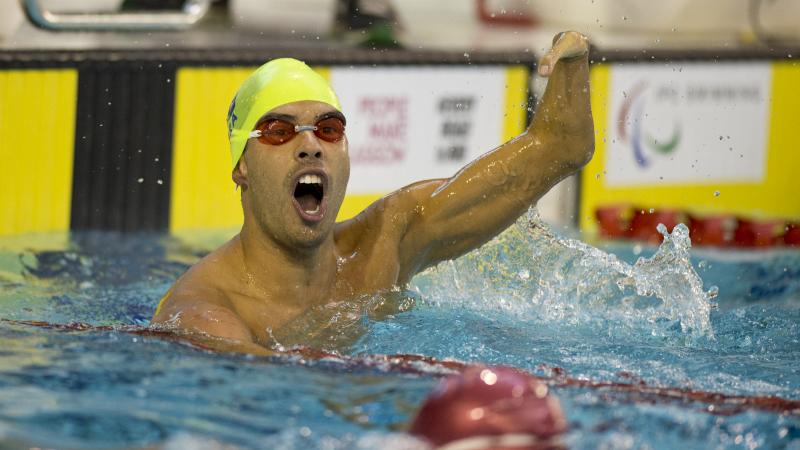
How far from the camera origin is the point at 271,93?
10.5 ft

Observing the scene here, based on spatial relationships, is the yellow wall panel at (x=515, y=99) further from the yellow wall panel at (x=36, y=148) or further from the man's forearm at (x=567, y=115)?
the man's forearm at (x=567, y=115)

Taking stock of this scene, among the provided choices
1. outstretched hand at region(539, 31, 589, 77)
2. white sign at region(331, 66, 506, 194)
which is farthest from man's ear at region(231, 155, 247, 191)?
white sign at region(331, 66, 506, 194)

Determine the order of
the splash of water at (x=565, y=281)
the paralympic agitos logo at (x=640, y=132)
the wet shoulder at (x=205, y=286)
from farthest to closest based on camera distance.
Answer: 1. the paralympic agitos logo at (x=640, y=132)
2. the splash of water at (x=565, y=281)
3. the wet shoulder at (x=205, y=286)

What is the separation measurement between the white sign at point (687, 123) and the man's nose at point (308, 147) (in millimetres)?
3385

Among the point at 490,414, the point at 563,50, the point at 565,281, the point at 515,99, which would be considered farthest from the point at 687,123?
the point at 490,414

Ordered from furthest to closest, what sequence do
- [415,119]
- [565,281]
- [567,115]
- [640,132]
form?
1. [640,132]
2. [415,119]
3. [565,281]
4. [567,115]

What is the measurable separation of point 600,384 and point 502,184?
86cm

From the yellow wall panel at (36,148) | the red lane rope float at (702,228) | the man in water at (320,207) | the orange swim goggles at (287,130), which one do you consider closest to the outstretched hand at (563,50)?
the man in water at (320,207)

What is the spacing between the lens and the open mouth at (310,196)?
3.13 m

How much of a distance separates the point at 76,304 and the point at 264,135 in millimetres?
1108

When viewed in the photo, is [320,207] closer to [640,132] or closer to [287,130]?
[287,130]

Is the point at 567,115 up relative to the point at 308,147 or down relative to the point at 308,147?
up

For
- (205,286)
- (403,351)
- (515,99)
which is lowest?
(403,351)

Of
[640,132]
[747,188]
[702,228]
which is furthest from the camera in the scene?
[747,188]
